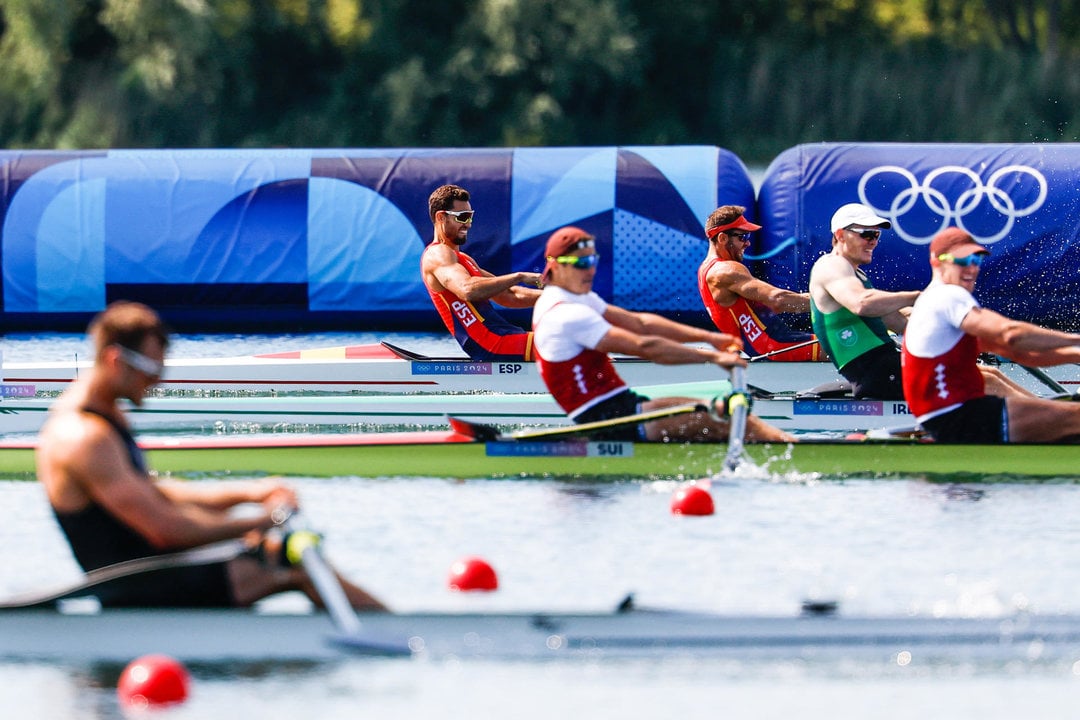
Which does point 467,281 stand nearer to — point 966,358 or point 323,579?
point 966,358

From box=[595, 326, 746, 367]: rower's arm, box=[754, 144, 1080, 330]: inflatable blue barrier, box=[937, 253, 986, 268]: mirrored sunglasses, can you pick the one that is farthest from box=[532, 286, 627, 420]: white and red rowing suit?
box=[754, 144, 1080, 330]: inflatable blue barrier

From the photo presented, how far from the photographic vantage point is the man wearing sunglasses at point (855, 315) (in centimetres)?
1165

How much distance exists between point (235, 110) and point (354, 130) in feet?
9.92

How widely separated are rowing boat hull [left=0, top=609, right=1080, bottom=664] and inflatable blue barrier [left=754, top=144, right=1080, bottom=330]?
33.3 feet

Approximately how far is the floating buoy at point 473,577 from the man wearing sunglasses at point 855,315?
4.07 m

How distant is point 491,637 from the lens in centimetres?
684

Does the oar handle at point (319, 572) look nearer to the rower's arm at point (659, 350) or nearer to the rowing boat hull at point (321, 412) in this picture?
the rower's arm at point (659, 350)

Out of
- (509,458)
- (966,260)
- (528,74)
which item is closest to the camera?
(966,260)

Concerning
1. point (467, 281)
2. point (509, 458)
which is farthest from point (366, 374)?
point (509, 458)

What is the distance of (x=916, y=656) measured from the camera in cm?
682

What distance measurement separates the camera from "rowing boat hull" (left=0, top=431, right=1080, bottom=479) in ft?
34.0

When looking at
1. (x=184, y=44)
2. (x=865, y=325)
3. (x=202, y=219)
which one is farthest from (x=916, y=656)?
(x=184, y=44)

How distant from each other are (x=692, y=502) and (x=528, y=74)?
3328cm

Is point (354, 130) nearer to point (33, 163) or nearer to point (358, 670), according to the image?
point (33, 163)
